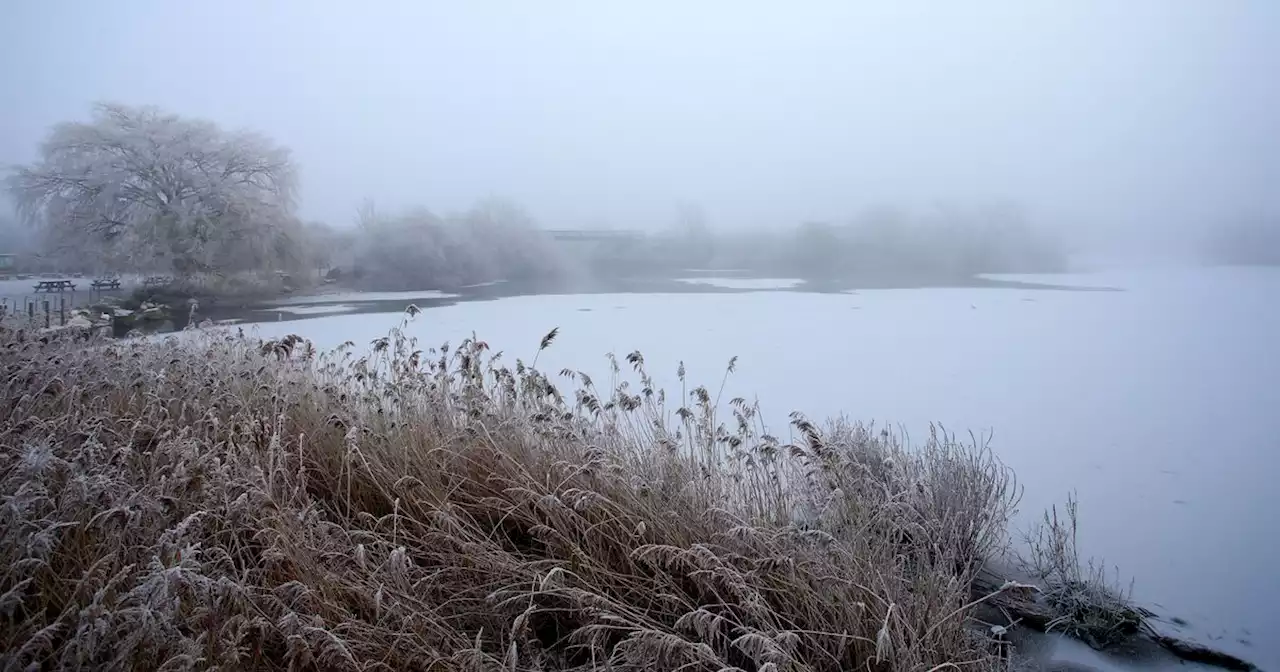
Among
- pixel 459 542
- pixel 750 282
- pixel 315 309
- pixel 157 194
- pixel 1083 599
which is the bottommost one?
pixel 1083 599

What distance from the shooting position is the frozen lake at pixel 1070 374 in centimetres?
306

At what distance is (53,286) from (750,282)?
33.0 ft

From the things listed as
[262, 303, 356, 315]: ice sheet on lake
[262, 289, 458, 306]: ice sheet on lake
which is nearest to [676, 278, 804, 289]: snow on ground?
[262, 289, 458, 306]: ice sheet on lake

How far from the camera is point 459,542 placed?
6.73 feet

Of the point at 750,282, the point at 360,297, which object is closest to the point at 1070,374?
the point at 750,282

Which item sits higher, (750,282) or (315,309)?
(750,282)

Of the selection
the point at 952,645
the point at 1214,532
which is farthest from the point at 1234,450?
Answer: the point at 952,645

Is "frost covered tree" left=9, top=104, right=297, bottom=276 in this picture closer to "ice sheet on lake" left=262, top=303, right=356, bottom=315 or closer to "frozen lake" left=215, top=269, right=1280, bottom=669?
"ice sheet on lake" left=262, top=303, right=356, bottom=315

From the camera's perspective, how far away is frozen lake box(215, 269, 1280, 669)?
3059 mm

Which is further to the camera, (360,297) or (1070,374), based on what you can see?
(360,297)

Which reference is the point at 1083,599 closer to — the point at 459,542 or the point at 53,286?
the point at 459,542

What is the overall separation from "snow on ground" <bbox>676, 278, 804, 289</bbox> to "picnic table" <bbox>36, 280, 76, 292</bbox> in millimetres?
8409

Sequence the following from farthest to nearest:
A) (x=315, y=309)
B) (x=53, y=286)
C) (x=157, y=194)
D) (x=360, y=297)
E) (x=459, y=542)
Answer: (x=360, y=297) < (x=315, y=309) < (x=157, y=194) < (x=53, y=286) < (x=459, y=542)

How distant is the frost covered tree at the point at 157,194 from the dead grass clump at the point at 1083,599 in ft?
28.1
